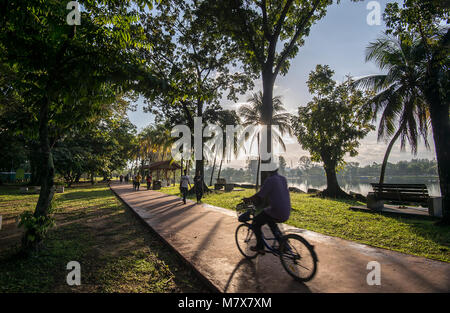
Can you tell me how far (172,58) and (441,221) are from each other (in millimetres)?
17386

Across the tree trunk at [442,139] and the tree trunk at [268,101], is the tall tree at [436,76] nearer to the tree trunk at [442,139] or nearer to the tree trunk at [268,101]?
the tree trunk at [442,139]

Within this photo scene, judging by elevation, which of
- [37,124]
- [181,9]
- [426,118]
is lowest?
[37,124]

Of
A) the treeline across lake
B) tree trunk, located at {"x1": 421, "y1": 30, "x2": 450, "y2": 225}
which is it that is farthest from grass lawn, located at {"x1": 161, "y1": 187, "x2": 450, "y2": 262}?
the treeline across lake

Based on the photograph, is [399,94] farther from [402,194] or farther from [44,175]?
[44,175]

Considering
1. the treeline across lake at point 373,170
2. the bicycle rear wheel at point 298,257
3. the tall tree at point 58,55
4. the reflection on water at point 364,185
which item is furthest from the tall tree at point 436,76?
the treeline across lake at point 373,170

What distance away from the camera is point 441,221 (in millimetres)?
6492

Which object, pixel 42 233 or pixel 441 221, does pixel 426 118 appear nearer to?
pixel 441 221

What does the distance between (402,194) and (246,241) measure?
8239 mm

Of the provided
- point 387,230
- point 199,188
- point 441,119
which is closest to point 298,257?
point 387,230

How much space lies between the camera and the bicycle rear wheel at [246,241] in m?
4.13

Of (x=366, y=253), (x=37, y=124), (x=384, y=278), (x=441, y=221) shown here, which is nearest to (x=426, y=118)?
(x=441, y=221)

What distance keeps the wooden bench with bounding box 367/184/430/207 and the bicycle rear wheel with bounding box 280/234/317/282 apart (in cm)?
775

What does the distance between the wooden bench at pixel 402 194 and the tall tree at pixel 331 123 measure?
859cm
